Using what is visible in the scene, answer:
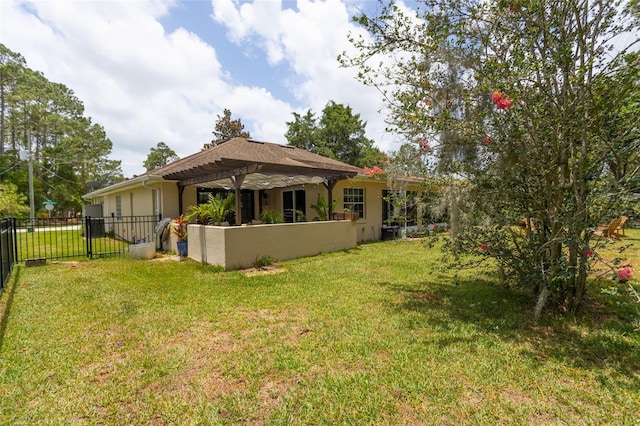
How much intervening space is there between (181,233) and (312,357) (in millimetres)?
7153

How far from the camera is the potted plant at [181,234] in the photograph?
8.74 meters

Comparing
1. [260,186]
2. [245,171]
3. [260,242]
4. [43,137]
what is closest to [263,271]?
[260,242]

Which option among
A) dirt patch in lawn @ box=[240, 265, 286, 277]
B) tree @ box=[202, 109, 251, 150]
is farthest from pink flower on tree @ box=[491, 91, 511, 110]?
tree @ box=[202, 109, 251, 150]

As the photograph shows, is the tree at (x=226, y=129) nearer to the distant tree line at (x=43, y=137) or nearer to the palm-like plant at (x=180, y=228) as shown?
the distant tree line at (x=43, y=137)

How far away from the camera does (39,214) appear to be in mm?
27047

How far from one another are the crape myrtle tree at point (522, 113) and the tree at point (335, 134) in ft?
74.7

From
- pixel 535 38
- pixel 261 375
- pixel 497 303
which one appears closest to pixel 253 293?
pixel 261 375

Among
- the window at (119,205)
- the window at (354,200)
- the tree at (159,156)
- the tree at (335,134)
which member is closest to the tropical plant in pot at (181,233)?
the window at (354,200)

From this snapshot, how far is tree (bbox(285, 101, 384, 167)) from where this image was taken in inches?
1094

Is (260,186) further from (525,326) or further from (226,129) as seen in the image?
(226,129)

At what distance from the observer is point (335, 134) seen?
92.1ft

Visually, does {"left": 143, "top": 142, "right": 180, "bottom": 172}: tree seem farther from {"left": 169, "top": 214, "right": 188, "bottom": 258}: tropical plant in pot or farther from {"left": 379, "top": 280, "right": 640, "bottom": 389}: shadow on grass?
{"left": 379, "top": 280, "right": 640, "bottom": 389}: shadow on grass

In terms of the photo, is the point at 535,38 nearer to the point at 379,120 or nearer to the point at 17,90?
the point at 379,120

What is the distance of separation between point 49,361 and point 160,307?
1.63 metres
